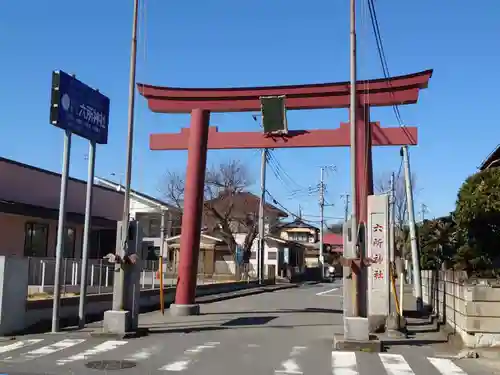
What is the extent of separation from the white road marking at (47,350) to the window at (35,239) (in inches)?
513

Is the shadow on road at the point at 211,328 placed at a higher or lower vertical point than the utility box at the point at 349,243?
lower

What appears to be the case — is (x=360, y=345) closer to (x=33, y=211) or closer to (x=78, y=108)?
(x=78, y=108)

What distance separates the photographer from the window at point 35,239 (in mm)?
24328

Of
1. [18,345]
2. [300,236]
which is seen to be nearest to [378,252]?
[18,345]

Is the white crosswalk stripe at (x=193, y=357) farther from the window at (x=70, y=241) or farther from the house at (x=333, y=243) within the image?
the house at (x=333, y=243)

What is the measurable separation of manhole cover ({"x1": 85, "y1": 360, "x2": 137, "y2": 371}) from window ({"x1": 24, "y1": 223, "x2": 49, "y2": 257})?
15626 mm

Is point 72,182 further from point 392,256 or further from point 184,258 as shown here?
point 392,256

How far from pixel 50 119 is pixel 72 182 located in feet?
45.5

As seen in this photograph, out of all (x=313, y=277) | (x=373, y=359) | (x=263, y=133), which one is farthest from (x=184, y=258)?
(x=313, y=277)

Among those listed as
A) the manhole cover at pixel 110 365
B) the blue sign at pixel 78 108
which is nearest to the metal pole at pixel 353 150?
the manhole cover at pixel 110 365

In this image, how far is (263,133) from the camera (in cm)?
1838

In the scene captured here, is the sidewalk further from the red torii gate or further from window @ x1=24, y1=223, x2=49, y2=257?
window @ x1=24, y1=223, x2=49, y2=257

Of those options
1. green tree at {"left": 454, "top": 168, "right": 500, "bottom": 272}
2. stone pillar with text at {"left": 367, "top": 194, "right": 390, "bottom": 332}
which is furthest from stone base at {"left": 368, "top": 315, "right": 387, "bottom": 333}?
green tree at {"left": 454, "top": 168, "right": 500, "bottom": 272}

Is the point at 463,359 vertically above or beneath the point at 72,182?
beneath
